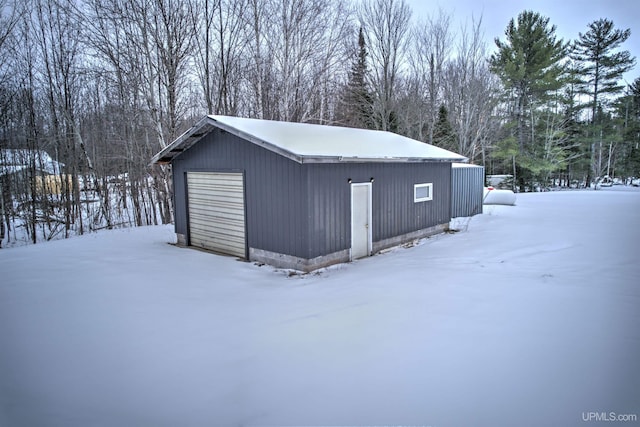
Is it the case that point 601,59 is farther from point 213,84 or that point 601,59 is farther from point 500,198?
point 213,84

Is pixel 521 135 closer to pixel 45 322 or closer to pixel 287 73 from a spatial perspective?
pixel 287 73

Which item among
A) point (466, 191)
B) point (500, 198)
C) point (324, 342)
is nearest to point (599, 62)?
point (500, 198)

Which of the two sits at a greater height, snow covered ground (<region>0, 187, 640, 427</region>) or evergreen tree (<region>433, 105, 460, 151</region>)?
evergreen tree (<region>433, 105, 460, 151</region>)

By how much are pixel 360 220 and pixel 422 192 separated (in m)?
3.00

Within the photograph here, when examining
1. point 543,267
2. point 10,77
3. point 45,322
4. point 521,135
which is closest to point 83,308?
point 45,322

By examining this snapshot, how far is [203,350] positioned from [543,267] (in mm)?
6066

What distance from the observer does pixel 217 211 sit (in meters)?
8.80

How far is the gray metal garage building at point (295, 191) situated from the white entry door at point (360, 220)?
0.07 feet

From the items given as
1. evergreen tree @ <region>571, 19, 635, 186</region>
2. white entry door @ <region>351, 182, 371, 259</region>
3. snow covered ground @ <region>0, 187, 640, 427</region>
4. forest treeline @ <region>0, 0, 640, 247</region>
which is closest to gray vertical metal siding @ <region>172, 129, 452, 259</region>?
white entry door @ <region>351, 182, 371, 259</region>

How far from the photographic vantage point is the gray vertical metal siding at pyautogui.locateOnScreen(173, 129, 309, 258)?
7.08 m

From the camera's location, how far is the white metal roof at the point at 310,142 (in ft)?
22.8

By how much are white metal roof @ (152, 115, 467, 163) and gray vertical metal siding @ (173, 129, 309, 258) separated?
0.35m

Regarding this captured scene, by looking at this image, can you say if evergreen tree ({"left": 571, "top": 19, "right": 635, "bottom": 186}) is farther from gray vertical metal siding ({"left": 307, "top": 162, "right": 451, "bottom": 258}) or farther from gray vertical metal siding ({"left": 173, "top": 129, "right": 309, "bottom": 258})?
gray vertical metal siding ({"left": 173, "top": 129, "right": 309, "bottom": 258})

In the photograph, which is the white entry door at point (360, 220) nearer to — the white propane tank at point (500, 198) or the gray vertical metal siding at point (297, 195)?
the gray vertical metal siding at point (297, 195)
